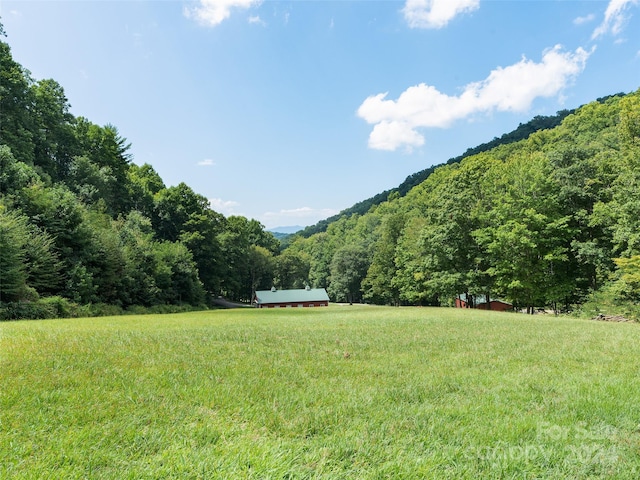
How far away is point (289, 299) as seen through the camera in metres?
65.2

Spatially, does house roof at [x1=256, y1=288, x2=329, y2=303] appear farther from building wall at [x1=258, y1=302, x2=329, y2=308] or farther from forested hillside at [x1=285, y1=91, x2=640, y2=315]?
forested hillside at [x1=285, y1=91, x2=640, y2=315]

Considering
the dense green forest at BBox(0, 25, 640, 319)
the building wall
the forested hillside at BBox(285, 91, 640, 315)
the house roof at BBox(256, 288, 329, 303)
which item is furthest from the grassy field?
the house roof at BBox(256, 288, 329, 303)

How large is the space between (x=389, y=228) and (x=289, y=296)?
881 inches

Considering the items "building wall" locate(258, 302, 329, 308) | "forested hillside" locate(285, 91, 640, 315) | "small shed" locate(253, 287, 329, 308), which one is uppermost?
"forested hillside" locate(285, 91, 640, 315)

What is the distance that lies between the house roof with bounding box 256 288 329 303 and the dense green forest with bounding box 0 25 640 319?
30.8ft

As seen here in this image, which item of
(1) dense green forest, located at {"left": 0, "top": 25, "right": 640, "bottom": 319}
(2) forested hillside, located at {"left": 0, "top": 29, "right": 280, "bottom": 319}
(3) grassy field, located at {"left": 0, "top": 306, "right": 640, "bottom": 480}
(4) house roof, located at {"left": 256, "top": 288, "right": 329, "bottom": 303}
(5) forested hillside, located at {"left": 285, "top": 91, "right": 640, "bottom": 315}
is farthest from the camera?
(4) house roof, located at {"left": 256, "top": 288, "right": 329, "bottom": 303}

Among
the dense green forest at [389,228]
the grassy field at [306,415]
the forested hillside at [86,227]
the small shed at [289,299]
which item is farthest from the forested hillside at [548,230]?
the forested hillside at [86,227]

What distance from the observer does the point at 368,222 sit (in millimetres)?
87625

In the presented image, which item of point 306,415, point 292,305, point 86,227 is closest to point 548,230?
point 306,415

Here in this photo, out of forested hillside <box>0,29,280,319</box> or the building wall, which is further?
the building wall

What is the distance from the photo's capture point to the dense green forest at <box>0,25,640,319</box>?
67.8 ft

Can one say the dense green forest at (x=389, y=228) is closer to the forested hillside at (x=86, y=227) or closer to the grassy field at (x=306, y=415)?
the forested hillside at (x=86, y=227)

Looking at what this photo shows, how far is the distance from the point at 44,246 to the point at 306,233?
468 feet

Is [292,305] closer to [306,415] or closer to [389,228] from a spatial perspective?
[389,228]
